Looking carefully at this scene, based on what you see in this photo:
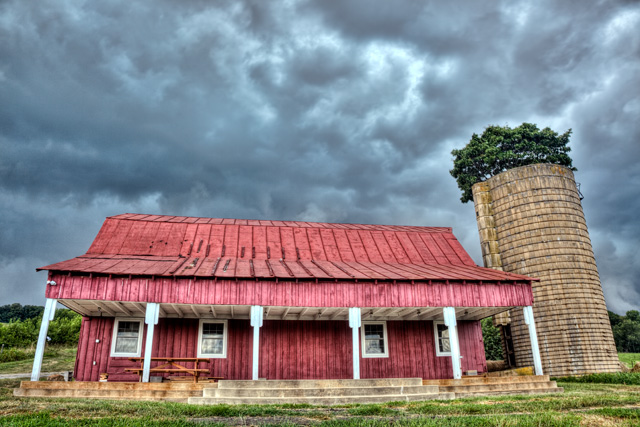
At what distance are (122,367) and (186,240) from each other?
6.47 m

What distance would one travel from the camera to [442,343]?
2216 centimetres

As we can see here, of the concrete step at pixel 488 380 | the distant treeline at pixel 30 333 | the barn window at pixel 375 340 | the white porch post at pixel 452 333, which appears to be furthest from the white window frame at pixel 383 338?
the distant treeline at pixel 30 333

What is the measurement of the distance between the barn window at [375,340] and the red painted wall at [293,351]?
254 mm

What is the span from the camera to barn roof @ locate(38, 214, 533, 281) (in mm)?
18797

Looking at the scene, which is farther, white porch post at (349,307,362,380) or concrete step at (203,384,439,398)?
white porch post at (349,307,362,380)

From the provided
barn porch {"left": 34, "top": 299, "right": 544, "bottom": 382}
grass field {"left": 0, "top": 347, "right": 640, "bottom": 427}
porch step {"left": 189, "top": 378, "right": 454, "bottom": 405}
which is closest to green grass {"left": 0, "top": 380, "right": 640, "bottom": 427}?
grass field {"left": 0, "top": 347, "right": 640, "bottom": 427}

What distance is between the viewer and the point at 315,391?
43.9 feet

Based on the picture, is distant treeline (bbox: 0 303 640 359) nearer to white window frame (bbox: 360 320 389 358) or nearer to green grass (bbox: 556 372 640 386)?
green grass (bbox: 556 372 640 386)

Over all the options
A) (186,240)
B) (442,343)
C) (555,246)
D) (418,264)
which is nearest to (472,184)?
(555,246)

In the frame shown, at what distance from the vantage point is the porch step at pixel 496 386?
15.5 m

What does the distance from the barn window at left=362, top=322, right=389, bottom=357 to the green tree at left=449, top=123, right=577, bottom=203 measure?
16.7 m

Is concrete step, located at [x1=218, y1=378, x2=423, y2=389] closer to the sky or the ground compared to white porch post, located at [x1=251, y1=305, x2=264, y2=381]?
closer to the ground

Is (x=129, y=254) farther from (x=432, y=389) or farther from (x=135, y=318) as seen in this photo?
(x=432, y=389)

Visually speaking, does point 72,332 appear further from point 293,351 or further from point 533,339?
point 533,339
